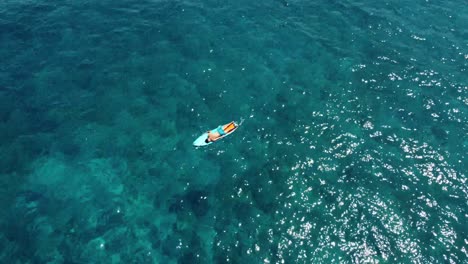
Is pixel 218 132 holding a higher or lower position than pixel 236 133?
higher

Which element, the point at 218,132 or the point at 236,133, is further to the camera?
the point at 236,133

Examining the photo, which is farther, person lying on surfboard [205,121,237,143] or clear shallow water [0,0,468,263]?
person lying on surfboard [205,121,237,143]

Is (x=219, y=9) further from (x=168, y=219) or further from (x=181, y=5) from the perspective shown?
(x=168, y=219)

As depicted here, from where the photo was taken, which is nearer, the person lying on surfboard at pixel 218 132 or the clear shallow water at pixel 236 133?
the clear shallow water at pixel 236 133

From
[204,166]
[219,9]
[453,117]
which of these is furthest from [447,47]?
[204,166]
